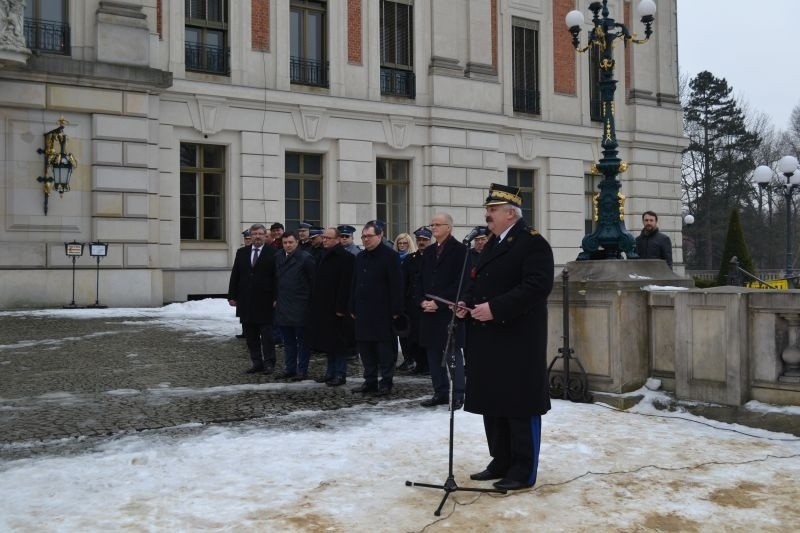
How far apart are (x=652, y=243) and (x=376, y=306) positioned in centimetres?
443

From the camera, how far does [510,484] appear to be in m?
5.16

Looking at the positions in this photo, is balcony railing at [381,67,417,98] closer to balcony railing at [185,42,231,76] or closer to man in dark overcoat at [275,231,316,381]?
balcony railing at [185,42,231,76]

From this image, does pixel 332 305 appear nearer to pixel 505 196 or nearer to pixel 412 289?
pixel 412 289

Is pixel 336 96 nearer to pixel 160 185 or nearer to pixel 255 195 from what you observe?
pixel 255 195

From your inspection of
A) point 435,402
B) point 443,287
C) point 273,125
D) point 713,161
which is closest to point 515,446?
point 435,402

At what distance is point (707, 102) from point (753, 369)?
6262 centimetres

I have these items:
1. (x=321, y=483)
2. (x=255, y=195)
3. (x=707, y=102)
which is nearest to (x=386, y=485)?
(x=321, y=483)

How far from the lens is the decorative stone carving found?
17.1 m

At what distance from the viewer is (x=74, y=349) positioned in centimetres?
1195

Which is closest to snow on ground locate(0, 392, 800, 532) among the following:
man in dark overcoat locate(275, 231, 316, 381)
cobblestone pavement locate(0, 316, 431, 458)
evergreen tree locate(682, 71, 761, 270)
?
cobblestone pavement locate(0, 316, 431, 458)

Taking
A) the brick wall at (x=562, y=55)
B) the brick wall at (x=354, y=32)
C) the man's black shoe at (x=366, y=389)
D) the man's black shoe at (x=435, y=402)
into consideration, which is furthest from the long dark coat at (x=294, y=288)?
the brick wall at (x=562, y=55)

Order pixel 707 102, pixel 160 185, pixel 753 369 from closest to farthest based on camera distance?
pixel 753 369 → pixel 160 185 → pixel 707 102

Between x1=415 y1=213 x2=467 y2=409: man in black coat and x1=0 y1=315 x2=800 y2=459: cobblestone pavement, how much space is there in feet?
1.29

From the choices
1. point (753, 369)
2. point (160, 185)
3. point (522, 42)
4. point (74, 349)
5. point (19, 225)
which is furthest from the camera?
point (522, 42)
